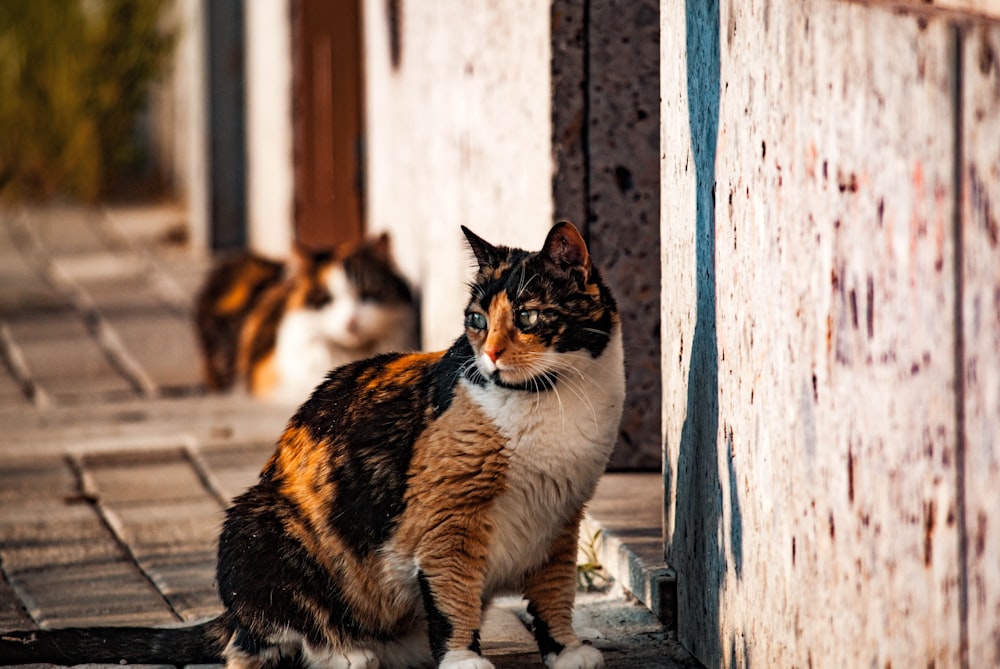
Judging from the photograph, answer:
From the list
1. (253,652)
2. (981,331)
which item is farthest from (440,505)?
(981,331)

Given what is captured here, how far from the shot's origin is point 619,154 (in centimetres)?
463

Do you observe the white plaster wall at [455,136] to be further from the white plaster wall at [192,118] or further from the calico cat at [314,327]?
the white plaster wall at [192,118]

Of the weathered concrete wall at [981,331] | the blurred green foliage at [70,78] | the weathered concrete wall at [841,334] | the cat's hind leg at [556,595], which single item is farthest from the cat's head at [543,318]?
the blurred green foliage at [70,78]

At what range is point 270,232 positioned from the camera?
30.1 feet

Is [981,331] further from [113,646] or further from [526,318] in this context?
[113,646]

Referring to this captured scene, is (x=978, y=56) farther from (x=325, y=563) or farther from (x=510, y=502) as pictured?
(x=325, y=563)

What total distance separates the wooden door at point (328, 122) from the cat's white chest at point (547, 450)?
17.3 ft

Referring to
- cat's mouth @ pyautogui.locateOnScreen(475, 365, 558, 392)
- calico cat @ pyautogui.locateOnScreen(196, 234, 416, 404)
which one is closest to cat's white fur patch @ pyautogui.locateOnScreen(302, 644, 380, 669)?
cat's mouth @ pyautogui.locateOnScreen(475, 365, 558, 392)

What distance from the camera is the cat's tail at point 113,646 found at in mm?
3342

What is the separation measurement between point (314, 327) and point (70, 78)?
249 inches

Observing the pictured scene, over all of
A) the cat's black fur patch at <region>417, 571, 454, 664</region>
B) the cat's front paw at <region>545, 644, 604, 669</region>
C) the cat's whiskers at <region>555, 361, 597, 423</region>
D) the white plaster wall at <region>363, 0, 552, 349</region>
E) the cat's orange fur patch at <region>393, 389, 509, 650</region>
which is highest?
the white plaster wall at <region>363, 0, 552, 349</region>

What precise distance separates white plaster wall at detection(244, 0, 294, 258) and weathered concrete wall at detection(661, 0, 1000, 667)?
5.45 metres

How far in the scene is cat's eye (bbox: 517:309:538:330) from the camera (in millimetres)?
3160

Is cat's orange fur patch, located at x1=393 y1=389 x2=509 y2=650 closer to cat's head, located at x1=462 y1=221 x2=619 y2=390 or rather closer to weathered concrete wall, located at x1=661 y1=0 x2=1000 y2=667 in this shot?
cat's head, located at x1=462 y1=221 x2=619 y2=390
